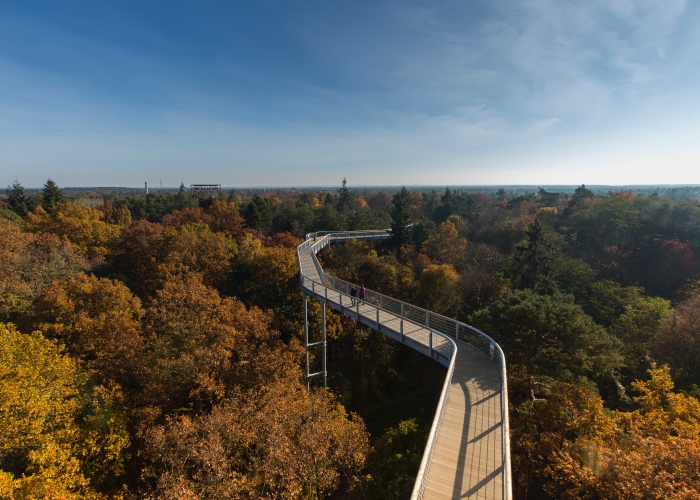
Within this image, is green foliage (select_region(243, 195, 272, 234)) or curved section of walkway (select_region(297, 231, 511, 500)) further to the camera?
green foliage (select_region(243, 195, 272, 234))

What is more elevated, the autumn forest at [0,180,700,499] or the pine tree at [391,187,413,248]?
the pine tree at [391,187,413,248]

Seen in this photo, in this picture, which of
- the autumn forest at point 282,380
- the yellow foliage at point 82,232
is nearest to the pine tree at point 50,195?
the yellow foliage at point 82,232

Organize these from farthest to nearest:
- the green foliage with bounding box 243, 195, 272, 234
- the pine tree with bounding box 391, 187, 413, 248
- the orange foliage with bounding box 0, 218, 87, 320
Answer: the green foliage with bounding box 243, 195, 272, 234, the pine tree with bounding box 391, 187, 413, 248, the orange foliage with bounding box 0, 218, 87, 320

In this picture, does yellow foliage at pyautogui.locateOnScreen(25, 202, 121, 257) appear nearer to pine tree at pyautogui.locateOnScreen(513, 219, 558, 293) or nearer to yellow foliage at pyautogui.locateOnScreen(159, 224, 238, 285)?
yellow foliage at pyautogui.locateOnScreen(159, 224, 238, 285)

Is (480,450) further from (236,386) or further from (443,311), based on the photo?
(443,311)

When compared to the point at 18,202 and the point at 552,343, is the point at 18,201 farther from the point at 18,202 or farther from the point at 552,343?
the point at 552,343

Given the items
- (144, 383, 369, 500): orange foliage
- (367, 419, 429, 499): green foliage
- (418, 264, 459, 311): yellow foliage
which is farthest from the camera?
(418, 264, 459, 311): yellow foliage

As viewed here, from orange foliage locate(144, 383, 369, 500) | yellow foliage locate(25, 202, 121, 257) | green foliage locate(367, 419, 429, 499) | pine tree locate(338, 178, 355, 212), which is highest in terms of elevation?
pine tree locate(338, 178, 355, 212)

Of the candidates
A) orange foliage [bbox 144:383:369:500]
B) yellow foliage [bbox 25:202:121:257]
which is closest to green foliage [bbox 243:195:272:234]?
yellow foliage [bbox 25:202:121:257]
